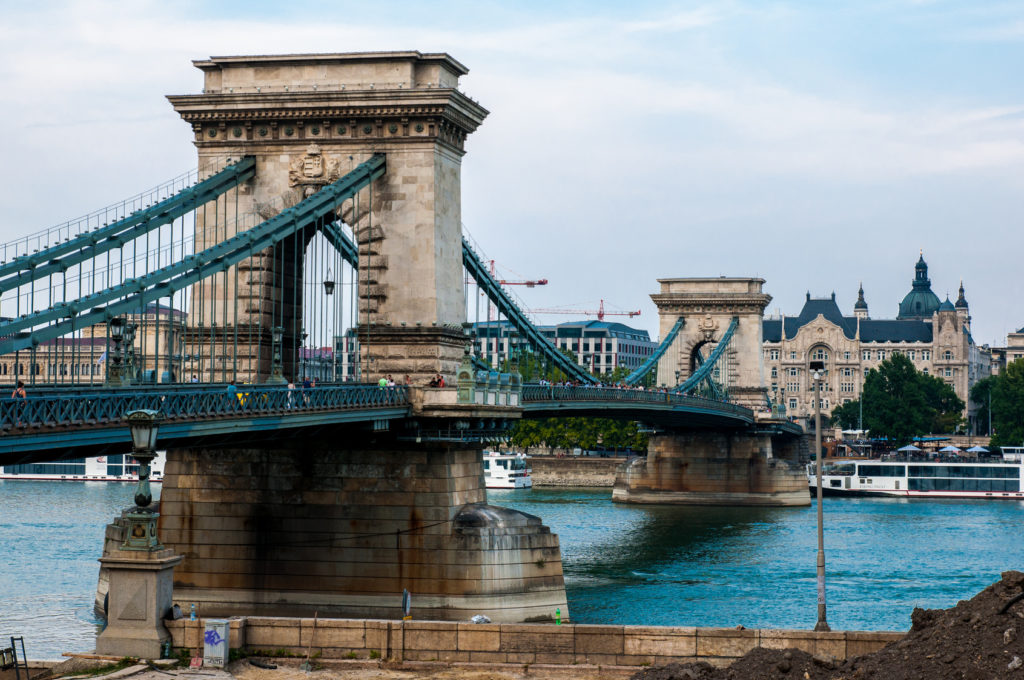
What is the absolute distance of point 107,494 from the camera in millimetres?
114125

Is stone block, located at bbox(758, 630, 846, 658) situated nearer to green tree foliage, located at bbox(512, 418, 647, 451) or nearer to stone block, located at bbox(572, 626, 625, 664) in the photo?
stone block, located at bbox(572, 626, 625, 664)

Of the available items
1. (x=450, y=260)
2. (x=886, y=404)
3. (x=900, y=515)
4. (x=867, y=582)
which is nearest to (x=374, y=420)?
(x=450, y=260)

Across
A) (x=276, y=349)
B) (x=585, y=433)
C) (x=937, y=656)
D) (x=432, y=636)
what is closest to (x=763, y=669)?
(x=937, y=656)

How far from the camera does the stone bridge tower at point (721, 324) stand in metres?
130

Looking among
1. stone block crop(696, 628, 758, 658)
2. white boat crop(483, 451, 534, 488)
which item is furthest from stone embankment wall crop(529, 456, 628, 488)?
stone block crop(696, 628, 758, 658)

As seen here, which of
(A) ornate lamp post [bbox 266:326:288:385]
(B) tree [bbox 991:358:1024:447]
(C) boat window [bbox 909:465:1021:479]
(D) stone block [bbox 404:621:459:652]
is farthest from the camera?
(B) tree [bbox 991:358:1024:447]

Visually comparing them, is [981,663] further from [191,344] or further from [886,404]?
[886,404]

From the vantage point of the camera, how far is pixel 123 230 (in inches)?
1727

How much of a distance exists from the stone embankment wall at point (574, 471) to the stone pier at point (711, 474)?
708 inches

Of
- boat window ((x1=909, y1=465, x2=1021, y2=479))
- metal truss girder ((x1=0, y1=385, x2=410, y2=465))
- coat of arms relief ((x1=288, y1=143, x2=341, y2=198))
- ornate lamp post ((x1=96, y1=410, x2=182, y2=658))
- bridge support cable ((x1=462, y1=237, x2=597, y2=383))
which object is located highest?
coat of arms relief ((x1=288, y1=143, x2=341, y2=198))

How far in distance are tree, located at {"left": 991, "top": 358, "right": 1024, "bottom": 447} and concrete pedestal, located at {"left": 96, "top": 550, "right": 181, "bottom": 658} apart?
143608 millimetres

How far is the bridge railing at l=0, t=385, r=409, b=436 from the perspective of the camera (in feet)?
99.7

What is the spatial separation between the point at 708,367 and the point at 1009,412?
196 ft

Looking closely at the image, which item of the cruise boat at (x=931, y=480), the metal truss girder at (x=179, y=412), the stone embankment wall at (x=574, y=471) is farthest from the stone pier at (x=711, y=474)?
the metal truss girder at (x=179, y=412)
